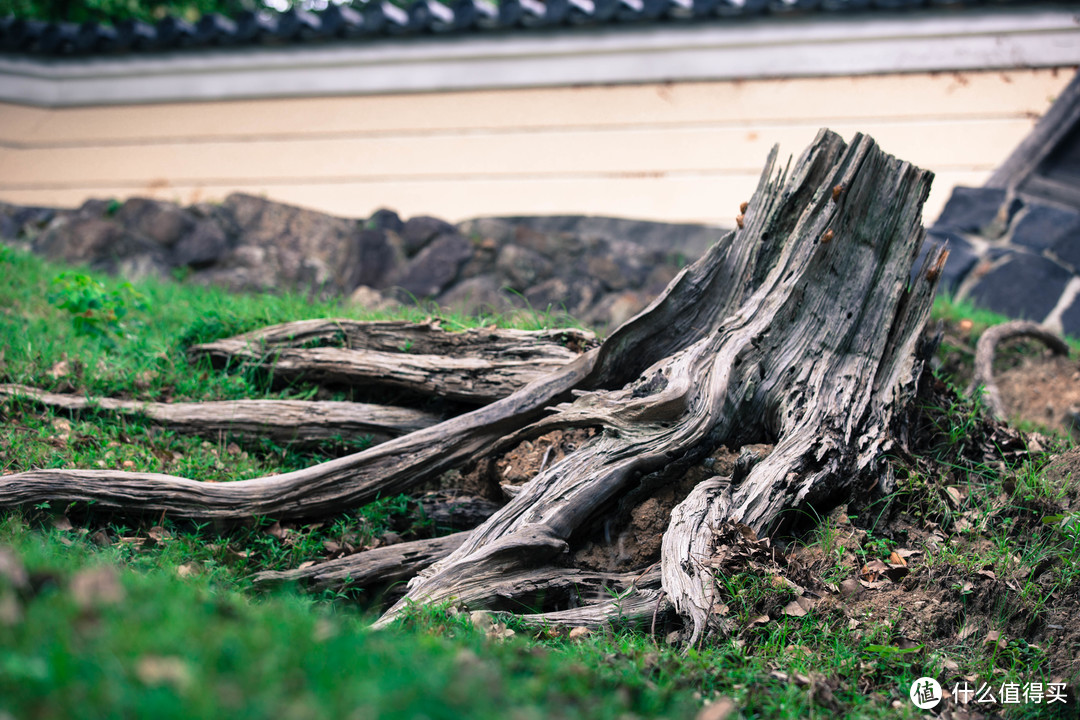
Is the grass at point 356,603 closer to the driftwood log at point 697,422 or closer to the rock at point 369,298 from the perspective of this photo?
the driftwood log at point 697,422

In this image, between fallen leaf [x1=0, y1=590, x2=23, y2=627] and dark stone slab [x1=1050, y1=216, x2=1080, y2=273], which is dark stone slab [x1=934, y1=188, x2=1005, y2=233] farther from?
fallen leaf [x1=0, y1=590, x2=23, y2=627]

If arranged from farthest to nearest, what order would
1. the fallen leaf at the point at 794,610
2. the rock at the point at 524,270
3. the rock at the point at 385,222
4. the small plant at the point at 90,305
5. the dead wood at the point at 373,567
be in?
the rock at the point at 385,222 < the rock at the point at 524,270 < the small plant at the point at 90,305 < the dead wood at the point at 373,567 < the fallen leaf at the point at 794,610

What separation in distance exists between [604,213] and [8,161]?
6967mm

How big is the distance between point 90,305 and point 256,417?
5.42ft

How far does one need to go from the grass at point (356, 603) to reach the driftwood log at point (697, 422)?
0.51 feet

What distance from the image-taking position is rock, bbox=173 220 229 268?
754cm

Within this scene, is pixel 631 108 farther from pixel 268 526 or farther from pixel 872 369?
pixel 268 526

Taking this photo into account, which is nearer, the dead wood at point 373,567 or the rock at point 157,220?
the dead wood at point 373,567

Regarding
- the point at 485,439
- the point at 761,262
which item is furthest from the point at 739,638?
the point at 761,262

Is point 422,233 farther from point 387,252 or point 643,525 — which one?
point 643,525

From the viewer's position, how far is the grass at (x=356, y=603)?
122 centimetres


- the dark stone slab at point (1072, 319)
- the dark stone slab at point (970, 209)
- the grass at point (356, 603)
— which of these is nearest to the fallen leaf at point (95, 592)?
the grass at point (356, 603)

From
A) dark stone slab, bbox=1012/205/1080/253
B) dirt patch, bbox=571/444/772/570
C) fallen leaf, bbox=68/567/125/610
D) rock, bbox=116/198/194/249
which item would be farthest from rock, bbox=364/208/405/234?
fallen leaf, bbox=68/567/125/610

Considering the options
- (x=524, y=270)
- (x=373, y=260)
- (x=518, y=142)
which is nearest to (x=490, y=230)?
(x=524, y=270)
